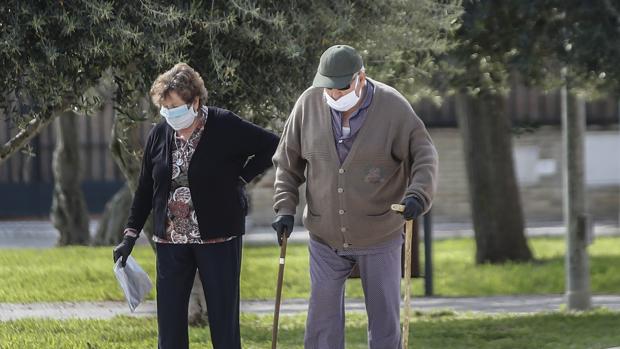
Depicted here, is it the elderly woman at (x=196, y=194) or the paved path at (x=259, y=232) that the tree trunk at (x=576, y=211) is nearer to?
the elderly woman at (x=196, y=194)

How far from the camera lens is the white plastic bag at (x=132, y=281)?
7172 mm

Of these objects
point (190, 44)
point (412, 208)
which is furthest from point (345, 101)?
point (190, 44)

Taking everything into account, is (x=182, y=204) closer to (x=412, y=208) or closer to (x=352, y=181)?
(x=352, y=181)

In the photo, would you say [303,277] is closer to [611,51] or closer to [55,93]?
[611,51]

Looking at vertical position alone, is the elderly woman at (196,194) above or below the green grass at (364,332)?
above

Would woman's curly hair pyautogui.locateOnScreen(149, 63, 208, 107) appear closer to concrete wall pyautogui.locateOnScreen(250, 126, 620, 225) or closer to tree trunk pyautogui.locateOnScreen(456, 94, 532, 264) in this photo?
tree trunk pyautogui.locateOnScreen(456, 94, 532, 264)

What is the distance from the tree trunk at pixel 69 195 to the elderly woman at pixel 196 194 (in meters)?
11.8

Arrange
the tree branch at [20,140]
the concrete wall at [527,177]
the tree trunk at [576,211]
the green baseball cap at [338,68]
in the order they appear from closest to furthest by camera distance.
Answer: the green baseball cap at [338,68] → the tree branch at [20,140] → the tree trunk at [576,211] → the concrete wall at [527,177]

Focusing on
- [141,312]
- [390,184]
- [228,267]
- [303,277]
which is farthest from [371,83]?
[303,277]

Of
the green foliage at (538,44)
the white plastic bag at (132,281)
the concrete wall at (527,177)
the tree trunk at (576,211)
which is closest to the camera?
the white plastic bag at (132,281)

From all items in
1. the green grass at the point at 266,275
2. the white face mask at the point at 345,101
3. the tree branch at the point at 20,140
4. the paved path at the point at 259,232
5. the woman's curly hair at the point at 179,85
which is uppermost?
the woman's curly hair at the point at 179,85

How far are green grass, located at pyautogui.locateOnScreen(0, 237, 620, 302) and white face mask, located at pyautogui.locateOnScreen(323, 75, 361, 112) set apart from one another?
648cm

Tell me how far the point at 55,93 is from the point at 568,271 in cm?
586

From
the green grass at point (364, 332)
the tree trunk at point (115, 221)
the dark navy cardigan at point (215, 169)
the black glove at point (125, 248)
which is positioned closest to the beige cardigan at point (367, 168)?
the dark navy cardigan at point (215, 169)
